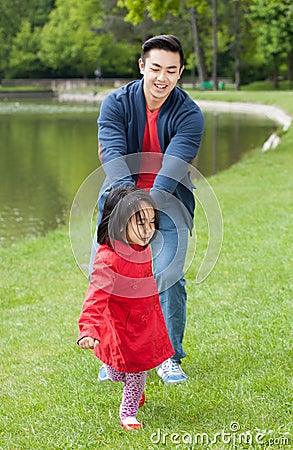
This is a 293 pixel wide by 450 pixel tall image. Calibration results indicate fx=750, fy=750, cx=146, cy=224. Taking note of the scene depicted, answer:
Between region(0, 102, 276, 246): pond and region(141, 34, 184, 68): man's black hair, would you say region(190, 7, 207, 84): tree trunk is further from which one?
region(141, 34, 184, 68): man's black hair

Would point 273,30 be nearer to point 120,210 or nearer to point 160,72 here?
point 160,72

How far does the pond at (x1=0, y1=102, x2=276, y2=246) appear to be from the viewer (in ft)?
44.3

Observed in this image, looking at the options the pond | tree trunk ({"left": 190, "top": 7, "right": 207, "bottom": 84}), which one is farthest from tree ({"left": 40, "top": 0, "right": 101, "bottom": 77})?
the pond

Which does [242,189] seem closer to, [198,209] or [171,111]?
[198,209]

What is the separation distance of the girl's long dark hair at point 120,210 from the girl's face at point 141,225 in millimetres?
12

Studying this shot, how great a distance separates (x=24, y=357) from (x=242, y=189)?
836 cm

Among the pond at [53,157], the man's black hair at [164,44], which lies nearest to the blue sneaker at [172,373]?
the man's black hair at [164,44]

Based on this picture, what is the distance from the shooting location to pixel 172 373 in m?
4.38

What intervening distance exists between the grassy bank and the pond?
4.50 m

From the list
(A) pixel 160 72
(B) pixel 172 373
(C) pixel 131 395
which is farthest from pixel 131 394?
(A) pixel 160 72

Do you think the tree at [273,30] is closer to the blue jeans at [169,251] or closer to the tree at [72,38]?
the tree at [72,38]

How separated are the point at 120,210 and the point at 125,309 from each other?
526 millimetres

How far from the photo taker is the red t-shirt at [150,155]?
4.16 meters

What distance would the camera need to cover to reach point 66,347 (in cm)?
525
